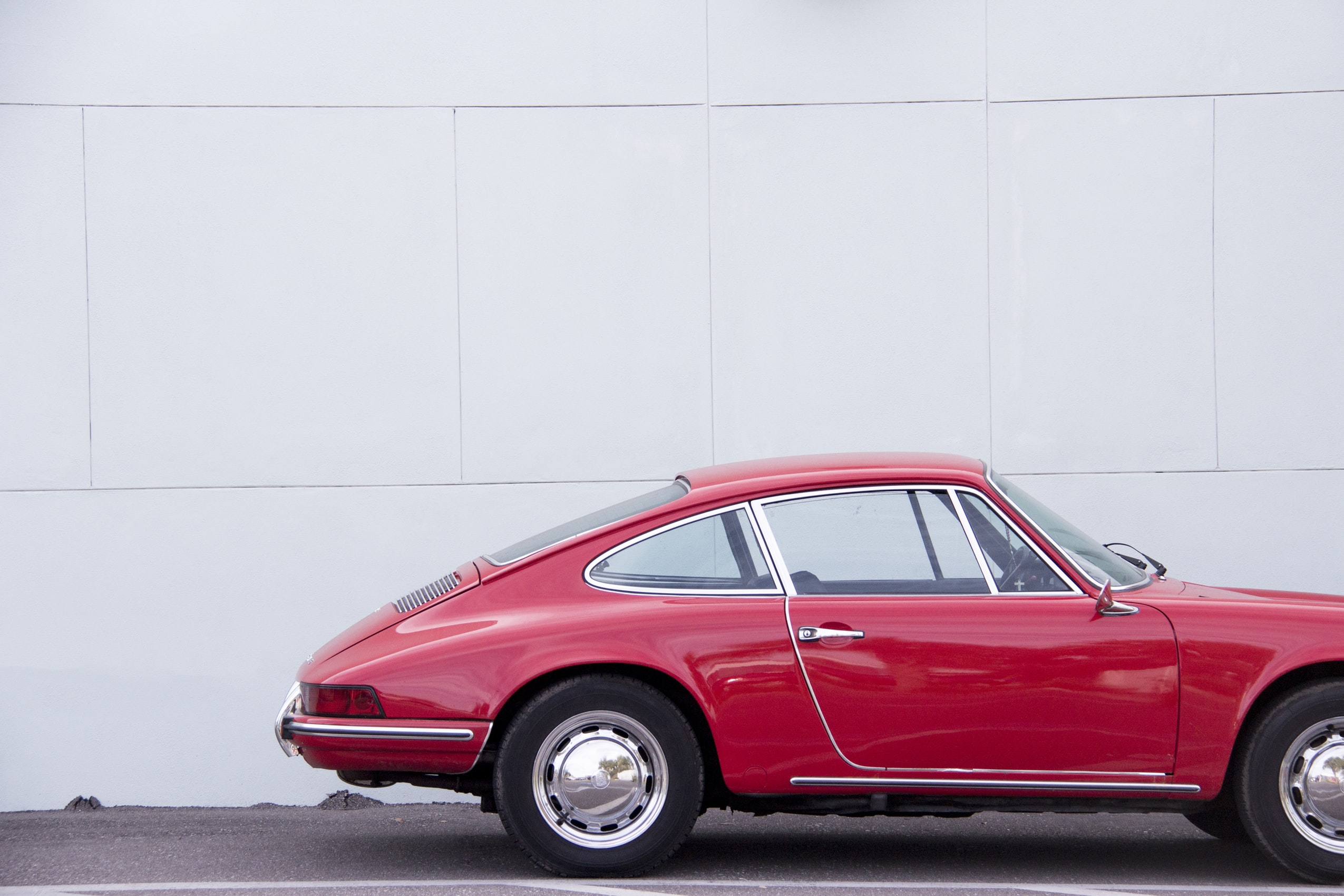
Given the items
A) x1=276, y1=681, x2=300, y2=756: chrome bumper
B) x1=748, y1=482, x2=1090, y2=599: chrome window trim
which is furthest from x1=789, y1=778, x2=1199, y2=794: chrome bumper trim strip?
x1=276, y1=681, x2=300, y2=756: chrome bumper

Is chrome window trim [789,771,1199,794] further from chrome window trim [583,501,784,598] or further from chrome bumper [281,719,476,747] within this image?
chrome bumper [281,719,476,747]

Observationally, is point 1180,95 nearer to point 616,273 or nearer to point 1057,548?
point 616,273

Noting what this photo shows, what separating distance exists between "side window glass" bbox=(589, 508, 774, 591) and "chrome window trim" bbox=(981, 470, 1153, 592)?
3.01 ft

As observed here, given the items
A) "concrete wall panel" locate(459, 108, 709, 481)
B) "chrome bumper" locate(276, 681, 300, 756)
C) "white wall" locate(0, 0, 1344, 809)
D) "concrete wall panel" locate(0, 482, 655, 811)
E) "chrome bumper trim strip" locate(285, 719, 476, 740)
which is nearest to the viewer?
"chrome bumper trim strip" locate(285, 719, 476, 740)

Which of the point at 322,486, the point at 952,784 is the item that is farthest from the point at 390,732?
the point at 322,486

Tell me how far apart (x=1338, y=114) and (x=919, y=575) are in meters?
4.43

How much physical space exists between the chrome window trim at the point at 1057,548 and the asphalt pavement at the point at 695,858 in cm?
108

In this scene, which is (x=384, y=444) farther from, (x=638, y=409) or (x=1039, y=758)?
(x=1039, y=758)

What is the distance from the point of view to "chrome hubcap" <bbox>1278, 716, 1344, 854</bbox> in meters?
4.13

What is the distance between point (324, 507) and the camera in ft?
21.6

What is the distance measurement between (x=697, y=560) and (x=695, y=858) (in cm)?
126

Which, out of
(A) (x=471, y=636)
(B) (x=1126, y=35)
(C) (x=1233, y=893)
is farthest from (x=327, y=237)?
(C) (x=1233, y=893)

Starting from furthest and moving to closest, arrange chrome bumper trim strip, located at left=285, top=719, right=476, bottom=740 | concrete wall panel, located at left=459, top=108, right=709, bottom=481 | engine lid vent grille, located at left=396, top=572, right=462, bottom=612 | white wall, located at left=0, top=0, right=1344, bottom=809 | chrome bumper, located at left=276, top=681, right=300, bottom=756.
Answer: concrete wall panel, located at left=459, top=108, right=709, bottom=481 < white wall, located at left=0, top=0, right=1344, bottom=809 < engine lid vent grille, located at left=396, top=572, right=462, bottom=612 < chrome bumper, located at left=276, top=681, right=300, bottom=756 < chrome bumper trim strip, located at left=285, top=719, right=476, bottom=740

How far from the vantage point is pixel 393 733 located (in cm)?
409
